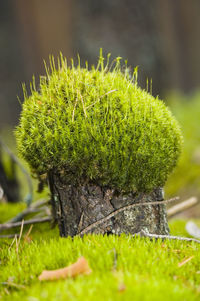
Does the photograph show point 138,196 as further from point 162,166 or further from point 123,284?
point 123,284

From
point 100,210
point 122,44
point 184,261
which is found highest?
point 122,44

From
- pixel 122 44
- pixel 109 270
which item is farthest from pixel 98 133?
pixel 122 44

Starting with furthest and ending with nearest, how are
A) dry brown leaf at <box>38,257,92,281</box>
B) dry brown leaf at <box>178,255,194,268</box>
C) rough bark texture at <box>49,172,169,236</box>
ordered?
1. rough bark texture at <box>49,172,169,236</box>
2. dry brown leaf at <box>178,255,194,268</box>
3. dry brown leaf at <box>38,257,92,281</box>

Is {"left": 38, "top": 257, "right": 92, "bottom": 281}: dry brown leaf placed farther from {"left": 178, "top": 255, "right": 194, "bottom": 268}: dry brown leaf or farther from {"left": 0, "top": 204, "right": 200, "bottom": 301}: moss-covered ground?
{"left": 178, "top": 255, "right": 194, "bottom": 268}: dry brown leaf

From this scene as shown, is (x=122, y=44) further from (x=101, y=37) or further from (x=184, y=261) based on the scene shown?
(x=184, y=261)

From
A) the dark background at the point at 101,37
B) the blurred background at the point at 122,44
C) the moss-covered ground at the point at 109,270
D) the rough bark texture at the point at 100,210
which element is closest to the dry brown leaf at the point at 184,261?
the moss-covered ground at the point at 109,270

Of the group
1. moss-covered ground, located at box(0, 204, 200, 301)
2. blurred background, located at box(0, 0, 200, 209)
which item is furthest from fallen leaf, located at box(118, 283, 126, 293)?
blurred background, located at box(0, 0, 200, 209)

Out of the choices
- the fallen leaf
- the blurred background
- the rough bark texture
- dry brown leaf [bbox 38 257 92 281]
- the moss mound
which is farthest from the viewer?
the blurred background
